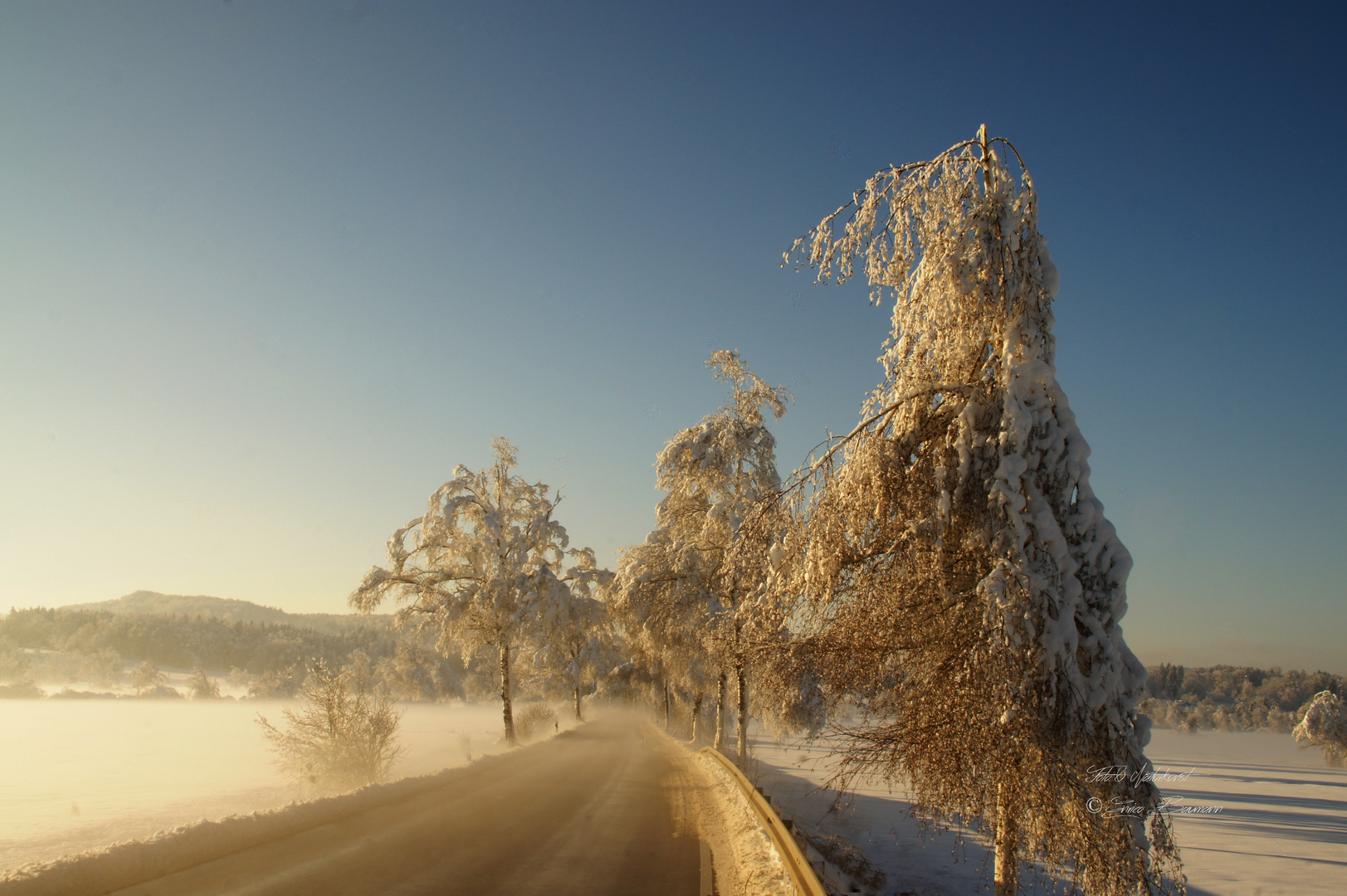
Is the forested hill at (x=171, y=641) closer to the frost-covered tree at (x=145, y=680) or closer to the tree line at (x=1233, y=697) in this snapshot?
the frost-covered tree at (x=145, y=680)

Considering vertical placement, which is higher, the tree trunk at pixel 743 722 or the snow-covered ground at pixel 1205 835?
the tree trunk at pixel 743 722

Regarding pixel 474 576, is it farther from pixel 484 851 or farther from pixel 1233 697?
pixel 1233 697

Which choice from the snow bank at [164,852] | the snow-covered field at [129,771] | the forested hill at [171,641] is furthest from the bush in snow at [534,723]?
the forested hill at [171,641]

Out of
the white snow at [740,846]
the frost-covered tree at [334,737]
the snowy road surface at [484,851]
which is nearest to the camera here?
the snowy road surface at [484,851]

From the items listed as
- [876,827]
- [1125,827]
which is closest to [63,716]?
[876,827]

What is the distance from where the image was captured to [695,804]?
490 inches


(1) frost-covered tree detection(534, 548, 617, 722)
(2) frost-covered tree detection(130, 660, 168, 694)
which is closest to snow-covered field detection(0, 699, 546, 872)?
(1) frost-covered tree detection(534, 548, 617, 722)

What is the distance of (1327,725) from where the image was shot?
53625 mm

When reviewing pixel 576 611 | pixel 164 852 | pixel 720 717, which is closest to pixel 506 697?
pixel 576 611

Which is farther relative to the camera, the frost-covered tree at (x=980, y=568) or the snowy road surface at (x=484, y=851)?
the snowy road surface at (x=484, y=851)

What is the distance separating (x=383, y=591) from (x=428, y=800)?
12.5 m

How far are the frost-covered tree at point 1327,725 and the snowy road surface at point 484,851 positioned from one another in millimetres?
68720

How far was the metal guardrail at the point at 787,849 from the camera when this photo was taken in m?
5.99

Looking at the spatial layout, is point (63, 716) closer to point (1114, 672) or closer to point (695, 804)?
point (695, 804)
